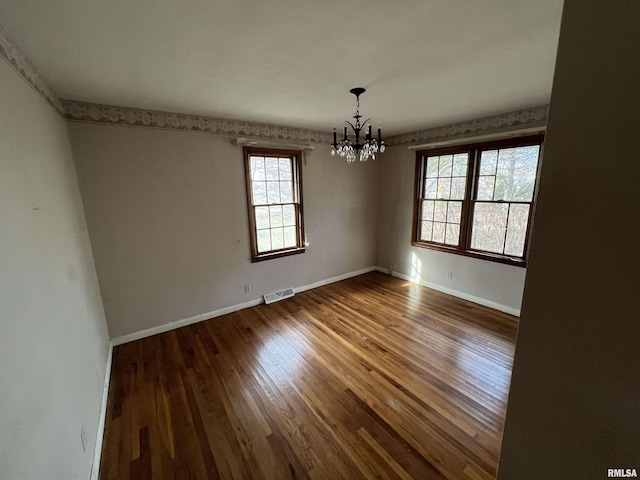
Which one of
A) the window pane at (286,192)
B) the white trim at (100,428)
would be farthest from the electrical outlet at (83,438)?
the window pane at (286,192)

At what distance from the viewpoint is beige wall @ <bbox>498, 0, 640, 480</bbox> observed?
536 mm

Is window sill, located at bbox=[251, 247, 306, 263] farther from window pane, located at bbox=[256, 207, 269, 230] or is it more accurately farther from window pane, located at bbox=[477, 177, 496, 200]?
window pane, located at bbox=[477, 177, 496, 200]

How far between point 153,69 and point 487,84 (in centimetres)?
264

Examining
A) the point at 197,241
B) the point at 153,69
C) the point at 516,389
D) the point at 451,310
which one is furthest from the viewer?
the point at 451,310

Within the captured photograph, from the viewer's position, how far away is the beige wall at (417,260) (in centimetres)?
340

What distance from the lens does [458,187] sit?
377 cm

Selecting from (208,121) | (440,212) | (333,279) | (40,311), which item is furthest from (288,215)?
(40,311)

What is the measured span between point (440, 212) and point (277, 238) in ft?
8.39

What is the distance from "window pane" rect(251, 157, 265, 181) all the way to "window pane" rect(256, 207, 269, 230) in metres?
0.43

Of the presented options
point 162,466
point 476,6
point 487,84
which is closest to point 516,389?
point 476,6

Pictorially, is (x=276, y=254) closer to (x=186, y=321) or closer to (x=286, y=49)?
(x=186, y=321)

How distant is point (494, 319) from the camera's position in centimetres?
325

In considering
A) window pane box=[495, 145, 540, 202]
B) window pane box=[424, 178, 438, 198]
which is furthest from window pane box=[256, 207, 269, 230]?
window pane box=[495, 145, 540, 202]

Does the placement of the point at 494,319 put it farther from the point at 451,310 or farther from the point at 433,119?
the point at 433,119
